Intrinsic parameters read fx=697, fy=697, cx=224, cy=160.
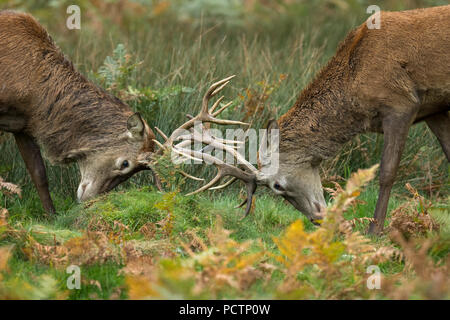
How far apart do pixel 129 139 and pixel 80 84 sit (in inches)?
31.7

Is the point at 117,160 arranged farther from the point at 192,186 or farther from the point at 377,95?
the point at 377,95

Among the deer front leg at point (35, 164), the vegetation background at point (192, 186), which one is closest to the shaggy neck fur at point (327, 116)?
the vegetation background at point (192, 186)

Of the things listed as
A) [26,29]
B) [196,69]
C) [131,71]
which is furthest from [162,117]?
[26,29]

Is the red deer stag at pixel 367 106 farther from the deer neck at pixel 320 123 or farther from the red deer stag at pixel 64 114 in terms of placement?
the red deer stag at pixel 64 114

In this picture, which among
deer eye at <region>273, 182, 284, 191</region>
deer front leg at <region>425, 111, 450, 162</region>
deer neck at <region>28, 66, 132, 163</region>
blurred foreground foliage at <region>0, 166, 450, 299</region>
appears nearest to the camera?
blurred foreground foliage at <region>0, 166, 450, 299</region>

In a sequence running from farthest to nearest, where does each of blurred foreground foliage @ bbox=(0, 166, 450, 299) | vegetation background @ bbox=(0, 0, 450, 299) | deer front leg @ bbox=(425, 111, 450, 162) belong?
deer front leg @ bbox=(425, 111, 450, 162) → vegetation background @ bbox=(0, 0, 450, 299) → blurred foreground foliage @ bbox=(0, 166, 450, 299)

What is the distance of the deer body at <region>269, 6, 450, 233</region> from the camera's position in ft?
21.7

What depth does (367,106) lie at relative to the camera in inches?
267

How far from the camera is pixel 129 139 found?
7.00 metres

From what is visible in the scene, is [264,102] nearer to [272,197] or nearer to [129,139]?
[272,197]

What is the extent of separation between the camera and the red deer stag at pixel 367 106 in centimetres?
663

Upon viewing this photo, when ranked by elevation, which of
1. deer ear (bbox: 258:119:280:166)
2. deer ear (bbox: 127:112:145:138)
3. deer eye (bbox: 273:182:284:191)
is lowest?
deer eye (bbox: 273:182:284:191)

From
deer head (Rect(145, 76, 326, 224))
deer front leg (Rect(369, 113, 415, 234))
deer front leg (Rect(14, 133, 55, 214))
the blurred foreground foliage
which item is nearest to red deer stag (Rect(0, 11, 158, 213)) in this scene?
deer front leg (Rect(14, 133, 55, 214))

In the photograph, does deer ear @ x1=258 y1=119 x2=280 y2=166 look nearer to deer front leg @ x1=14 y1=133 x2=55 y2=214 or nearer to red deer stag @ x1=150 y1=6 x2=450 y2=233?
red deer stag @ x1=150 y1=6 x2=450 y2=233
